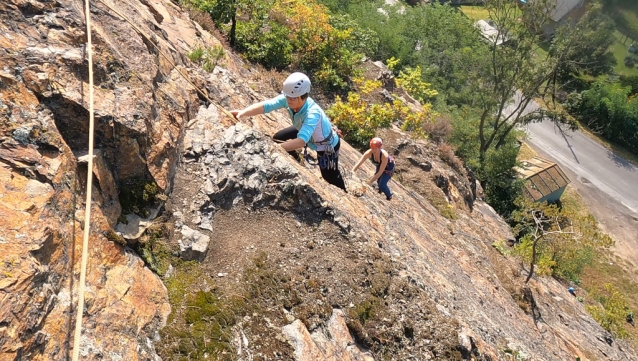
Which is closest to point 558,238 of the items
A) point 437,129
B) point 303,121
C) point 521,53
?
point 437,129

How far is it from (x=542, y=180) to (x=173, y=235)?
28734 millimetres

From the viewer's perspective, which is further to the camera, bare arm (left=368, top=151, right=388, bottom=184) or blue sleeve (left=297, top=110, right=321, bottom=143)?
bare arm (left=368, top=151, right=388, bottom=184)

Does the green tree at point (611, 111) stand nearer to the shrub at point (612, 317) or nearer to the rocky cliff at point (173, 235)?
the shrub at point (612, 317)

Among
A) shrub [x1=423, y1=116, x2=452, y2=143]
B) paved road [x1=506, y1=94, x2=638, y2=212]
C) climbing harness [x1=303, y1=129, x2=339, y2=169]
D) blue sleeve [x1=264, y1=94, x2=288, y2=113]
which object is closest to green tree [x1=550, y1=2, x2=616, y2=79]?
paved road [x1=506, y1=94, x2=638, y2=212]

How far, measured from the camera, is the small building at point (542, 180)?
91.6ft

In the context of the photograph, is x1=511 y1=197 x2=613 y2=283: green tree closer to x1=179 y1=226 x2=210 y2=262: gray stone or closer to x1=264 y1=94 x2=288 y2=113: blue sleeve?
x1=264 y1=94 x2=288 y2=113: blue sleeve

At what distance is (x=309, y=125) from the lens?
6.06 meters

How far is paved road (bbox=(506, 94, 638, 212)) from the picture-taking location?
1309 inches

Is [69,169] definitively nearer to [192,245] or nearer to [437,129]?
[192,245]

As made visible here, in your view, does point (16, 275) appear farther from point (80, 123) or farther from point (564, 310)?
point (564, 310)

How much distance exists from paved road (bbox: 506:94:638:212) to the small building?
13.2 feet

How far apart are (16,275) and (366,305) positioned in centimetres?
409

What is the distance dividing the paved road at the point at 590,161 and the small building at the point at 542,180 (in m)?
4.01

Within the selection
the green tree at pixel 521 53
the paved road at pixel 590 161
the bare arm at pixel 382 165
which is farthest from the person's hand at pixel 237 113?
the paved road at pixel 590 161
